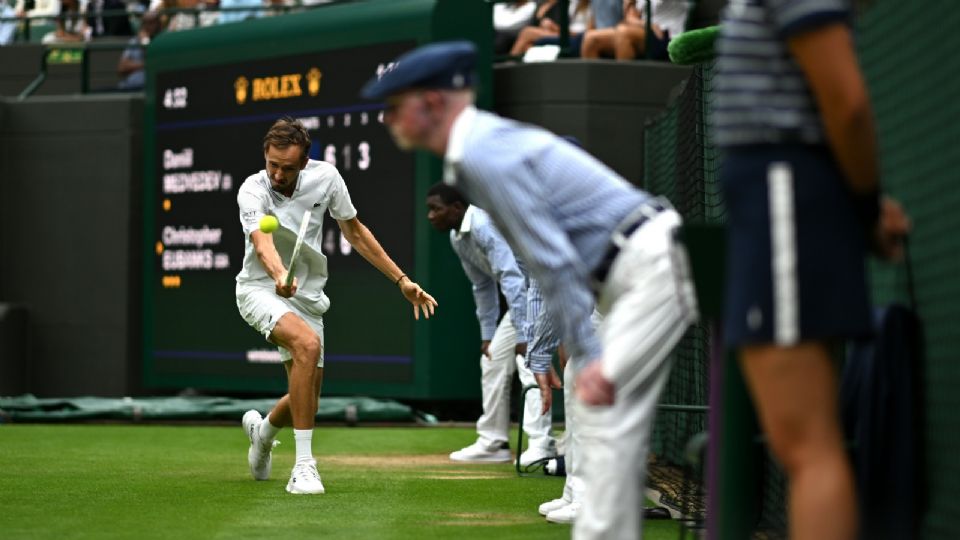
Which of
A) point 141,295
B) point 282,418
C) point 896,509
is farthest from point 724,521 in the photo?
point 141,295

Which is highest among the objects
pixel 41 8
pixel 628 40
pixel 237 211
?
pixel 41 8

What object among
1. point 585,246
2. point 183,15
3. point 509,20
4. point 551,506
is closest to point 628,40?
point 509,20

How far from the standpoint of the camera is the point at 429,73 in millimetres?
4414

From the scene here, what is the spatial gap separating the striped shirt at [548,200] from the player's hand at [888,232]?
848mm

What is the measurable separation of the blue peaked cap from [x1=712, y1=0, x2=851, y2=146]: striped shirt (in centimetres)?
83

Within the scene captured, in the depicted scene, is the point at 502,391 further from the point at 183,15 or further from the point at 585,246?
the point at 183,15

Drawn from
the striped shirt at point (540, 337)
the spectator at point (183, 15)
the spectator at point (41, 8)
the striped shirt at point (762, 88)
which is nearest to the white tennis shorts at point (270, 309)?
the striped shirt at point (540, 337)

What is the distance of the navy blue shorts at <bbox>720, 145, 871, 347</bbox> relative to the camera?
12.1 feet

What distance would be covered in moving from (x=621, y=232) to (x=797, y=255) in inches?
38.5

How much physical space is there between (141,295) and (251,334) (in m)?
2.58

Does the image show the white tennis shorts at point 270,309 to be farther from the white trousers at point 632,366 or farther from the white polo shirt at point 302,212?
the white trousers at point 632,366

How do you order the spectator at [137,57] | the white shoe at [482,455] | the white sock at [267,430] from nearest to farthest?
the white sock at [267,430]
the white shoe at [482,455]
the spectator at [137,57]

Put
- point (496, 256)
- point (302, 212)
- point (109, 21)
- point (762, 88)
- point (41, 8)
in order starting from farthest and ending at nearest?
point (41, 8) → point (109, 21) → point (496, 256) → point (302, 212) → point (762, 88)

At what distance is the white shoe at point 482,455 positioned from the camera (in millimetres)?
11805
